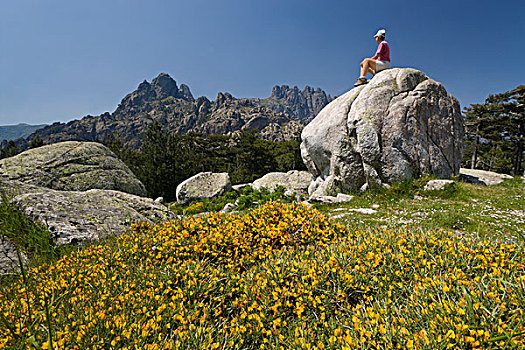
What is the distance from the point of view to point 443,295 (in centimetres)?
277

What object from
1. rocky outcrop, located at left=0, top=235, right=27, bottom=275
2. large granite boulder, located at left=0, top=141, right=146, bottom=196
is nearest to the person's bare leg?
large granite boulder, located at left=0, top=141, right=146, bottom=196

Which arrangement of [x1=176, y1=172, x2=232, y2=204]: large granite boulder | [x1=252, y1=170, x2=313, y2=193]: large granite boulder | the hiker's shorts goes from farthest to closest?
[x1=252, y1=170, x2=313, y2=193]: large granite boulder < [x1=176, y1=172, x2=232, y2=204]: large granite boulder < the hiker's shorts

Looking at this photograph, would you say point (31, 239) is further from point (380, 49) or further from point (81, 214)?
point (380, 49)

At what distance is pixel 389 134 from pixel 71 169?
16150 mm

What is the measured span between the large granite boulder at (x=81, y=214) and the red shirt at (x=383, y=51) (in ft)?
48.4

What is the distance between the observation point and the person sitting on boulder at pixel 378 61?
14188 millimetres

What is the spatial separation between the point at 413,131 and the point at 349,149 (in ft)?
10.6

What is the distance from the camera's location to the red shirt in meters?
14.1

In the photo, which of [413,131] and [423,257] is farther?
[413,131]

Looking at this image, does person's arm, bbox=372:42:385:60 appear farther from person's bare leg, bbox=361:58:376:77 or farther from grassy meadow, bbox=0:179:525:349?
grassy meadow, bbox=0:179:525:349

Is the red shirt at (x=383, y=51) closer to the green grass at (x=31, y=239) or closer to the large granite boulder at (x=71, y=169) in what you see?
the large granite boulder at (x=71, y=169)

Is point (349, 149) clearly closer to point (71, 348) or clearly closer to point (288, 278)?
point (288, 278)

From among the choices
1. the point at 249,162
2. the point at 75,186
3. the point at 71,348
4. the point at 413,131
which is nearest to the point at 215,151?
the point at 249,162

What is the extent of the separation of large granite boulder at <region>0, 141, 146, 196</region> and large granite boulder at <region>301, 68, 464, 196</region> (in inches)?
454
